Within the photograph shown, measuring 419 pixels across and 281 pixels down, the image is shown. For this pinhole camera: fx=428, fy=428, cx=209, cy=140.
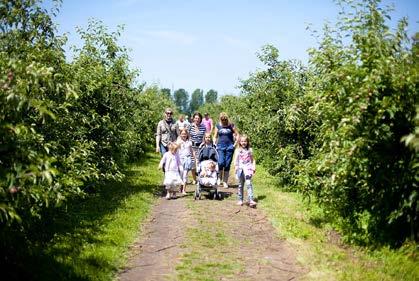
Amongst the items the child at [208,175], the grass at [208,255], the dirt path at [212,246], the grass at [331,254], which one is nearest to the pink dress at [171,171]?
the child at [208,175]

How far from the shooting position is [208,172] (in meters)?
11.8

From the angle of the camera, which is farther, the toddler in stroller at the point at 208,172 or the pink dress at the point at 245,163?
the toddler in stroller at the point at 208,172

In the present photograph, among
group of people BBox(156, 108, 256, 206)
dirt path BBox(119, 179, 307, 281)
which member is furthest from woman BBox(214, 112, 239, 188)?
dirt path BBox(119, 179, 307, 281)

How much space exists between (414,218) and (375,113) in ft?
5.65

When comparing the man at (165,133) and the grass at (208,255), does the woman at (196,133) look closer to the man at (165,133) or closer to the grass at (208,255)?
the man at (165,133)

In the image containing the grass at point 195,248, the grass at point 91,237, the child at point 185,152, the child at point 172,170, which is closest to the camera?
the grass at point 91,237

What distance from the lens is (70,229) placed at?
8.25 metres

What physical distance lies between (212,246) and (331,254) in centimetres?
209

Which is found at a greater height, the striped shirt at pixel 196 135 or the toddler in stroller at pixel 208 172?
the striped shirt at pixel 196 135

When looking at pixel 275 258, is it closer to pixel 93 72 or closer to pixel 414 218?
pixel 414 218

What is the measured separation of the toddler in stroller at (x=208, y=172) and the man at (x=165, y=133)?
193 centimetres

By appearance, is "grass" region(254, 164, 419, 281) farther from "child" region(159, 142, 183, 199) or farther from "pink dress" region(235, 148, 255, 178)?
"child" region(159, 142, 183, 199)

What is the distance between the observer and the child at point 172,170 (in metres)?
12.1

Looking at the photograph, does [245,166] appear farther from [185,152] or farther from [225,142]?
[185,152]
